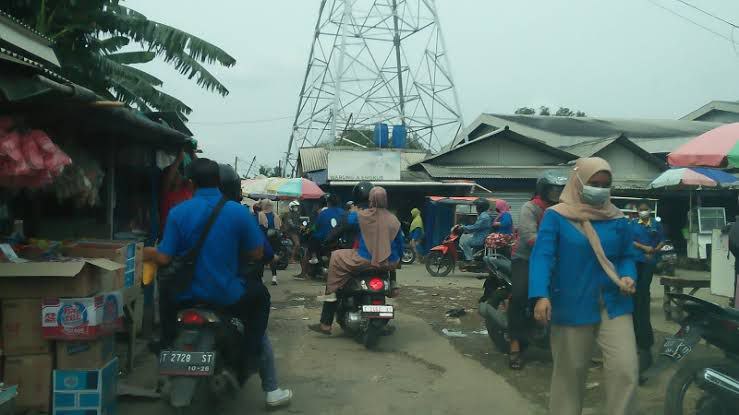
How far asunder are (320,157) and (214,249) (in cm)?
2744

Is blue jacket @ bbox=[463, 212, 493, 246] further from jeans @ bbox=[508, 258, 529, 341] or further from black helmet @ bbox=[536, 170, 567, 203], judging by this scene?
black helmet @ bbox=[536, 170, 567, 203]

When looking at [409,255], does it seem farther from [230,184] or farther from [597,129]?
[597,129]

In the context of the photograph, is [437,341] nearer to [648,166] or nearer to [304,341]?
[304,341]

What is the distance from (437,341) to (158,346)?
4109mm

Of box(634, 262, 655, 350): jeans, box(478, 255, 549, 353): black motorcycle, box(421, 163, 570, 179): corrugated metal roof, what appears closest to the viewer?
box(634, 262, 655, 350): jeans

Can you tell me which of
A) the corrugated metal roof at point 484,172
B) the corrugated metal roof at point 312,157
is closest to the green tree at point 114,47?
the corrugated metal roof at point 484,172

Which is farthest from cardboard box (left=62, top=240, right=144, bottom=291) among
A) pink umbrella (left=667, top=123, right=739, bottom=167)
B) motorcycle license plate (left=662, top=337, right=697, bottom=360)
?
pink umbrella (left=667, top=123, right=739, bottom=167)

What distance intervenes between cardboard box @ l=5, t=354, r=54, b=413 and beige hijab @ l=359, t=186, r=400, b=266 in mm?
3703

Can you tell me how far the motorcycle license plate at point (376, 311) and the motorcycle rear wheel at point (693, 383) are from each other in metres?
3.47

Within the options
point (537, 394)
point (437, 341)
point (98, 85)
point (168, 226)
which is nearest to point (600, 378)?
point (537, 394)

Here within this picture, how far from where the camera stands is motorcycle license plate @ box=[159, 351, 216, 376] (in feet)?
13.7

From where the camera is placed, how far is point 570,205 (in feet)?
14.0

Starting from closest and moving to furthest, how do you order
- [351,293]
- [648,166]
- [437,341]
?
[351,293]
[437,341]
[648,166]

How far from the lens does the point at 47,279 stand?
4566 millimetres
